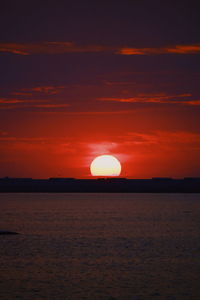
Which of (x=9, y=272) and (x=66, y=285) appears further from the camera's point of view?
(x=9, y=272)

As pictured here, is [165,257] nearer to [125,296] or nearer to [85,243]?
[85,243]

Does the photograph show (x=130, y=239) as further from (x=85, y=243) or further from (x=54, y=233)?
(x=54, y=233)

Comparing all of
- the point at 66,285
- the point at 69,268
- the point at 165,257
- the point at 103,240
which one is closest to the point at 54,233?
the point at 103,240

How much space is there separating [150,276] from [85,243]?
25326mm

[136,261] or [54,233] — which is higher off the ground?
[54,233]

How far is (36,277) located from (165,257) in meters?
17.1

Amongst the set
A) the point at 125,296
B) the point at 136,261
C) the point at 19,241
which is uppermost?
the point at 19,241

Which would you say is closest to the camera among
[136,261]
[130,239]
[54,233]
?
[136,261]

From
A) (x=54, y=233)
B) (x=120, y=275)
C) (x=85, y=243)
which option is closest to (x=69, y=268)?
A: (x=120, y=275)

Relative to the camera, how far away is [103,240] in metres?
74.4

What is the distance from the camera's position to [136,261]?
54.2 m

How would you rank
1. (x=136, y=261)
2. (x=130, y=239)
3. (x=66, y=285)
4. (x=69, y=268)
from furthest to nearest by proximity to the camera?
1. (x=130, y=239)
2. (x=136, y=261)
3. (x=69, y=268)
4. (x=66, y=285)

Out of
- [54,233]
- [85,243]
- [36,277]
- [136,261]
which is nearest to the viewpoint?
[36,277]

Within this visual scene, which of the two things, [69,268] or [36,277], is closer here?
[36,277]
